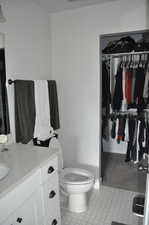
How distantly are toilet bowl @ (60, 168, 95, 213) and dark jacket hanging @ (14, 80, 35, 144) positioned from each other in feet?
2.05

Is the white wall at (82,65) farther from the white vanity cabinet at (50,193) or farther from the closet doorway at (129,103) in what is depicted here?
the white vanity cabinet at (50,193)

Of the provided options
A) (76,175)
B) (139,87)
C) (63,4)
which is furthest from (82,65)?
(76,175)

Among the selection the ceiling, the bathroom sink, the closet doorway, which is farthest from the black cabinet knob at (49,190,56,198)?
the ceiling

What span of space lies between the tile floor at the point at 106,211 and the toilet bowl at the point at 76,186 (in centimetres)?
8

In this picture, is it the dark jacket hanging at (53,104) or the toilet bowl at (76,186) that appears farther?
the dark jacket hanging at (53,104)

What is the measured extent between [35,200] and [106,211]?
3.53ft

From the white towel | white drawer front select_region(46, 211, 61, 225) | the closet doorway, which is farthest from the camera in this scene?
the closet doorway

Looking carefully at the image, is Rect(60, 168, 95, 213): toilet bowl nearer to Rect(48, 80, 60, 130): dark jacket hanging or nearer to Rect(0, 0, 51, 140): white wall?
Rect(48, 80, 60, 130): dark jacket hanging

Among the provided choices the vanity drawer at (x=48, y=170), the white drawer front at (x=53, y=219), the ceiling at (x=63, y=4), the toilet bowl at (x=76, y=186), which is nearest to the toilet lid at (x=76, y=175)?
the toilet bowl at (x=76, y=186)

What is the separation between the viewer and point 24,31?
1994 mm

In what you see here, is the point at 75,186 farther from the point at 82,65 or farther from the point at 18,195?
the point at 82,65

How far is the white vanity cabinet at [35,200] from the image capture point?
3.59 ft

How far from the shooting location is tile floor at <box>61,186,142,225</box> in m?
1.92

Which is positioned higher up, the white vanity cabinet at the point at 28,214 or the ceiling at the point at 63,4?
the ceiling at the point at 63,4
